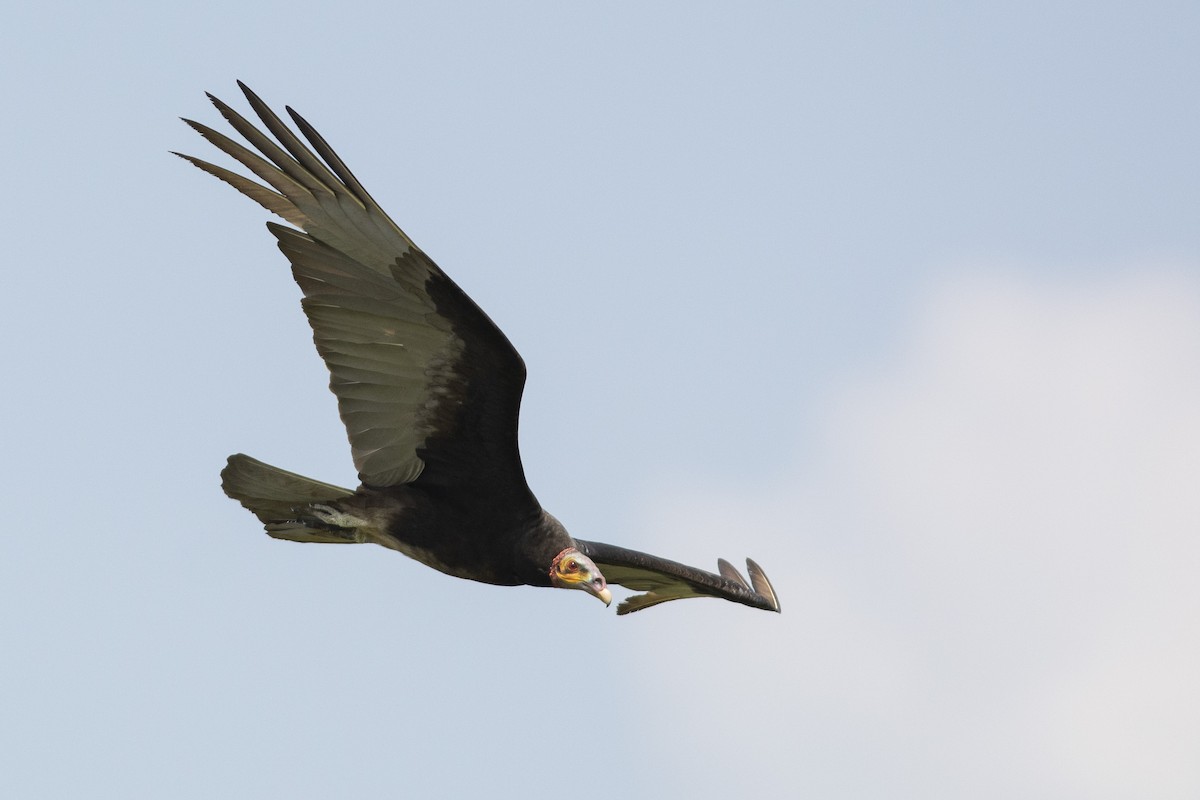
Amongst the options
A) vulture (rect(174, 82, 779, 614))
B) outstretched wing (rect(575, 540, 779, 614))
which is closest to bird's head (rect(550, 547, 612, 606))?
vulture (rect(174, 82, 779, 614))

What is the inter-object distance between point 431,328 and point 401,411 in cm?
58

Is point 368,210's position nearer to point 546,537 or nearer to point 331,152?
point 331,152

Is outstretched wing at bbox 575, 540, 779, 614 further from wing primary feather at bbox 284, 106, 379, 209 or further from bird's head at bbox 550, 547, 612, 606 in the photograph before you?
wing primary feather at bbox 284, 106, 379, 209

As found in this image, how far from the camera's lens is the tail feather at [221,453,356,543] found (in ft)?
30.9

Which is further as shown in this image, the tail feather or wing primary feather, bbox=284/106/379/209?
the tail feather

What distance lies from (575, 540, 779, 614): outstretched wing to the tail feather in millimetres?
2022

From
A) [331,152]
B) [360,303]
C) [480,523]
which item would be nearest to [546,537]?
[480,523]

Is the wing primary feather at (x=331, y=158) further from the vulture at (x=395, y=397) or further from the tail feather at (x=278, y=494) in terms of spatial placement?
the tail feather at (x=278, y=494)

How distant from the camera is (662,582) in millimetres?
11680

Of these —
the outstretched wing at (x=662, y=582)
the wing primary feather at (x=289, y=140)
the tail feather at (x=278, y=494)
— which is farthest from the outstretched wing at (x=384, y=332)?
the outstretched wing at (x=662, y=582)

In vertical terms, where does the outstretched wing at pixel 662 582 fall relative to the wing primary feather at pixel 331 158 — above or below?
below

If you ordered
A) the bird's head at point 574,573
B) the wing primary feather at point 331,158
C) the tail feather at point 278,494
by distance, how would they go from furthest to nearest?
the bird's head at point 574,573, the tail feather at point 278,494, the wing primary feather at point 331,158

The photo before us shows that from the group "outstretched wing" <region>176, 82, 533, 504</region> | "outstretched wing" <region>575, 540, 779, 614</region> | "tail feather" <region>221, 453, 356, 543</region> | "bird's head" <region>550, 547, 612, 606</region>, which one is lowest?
"outstretched wing" <region>575, 540, 779, 614</region>

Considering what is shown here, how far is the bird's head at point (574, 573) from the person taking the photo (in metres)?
9.70
